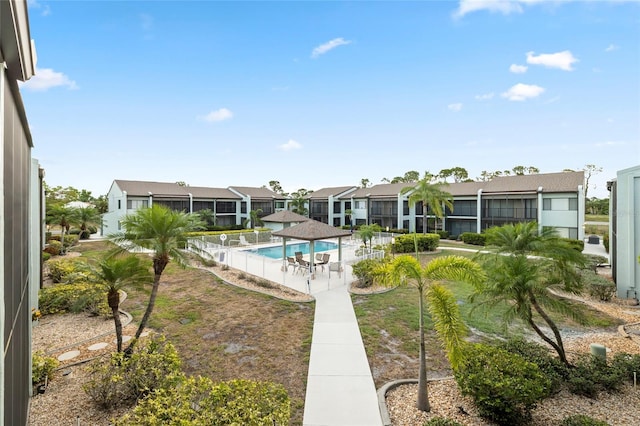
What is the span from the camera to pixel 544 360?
7.82 meters

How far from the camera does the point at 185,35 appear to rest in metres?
17.6

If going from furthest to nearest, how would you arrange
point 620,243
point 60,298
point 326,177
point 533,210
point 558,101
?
point 326,177 < point 533,210 < point 558,101 < point 620,243 < point 60,298

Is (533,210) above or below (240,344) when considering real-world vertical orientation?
above

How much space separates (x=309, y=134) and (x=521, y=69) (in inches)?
1042

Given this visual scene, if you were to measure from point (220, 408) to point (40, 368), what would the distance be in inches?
206

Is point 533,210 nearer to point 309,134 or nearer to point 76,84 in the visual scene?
point 309,134

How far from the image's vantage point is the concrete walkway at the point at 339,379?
629 cm

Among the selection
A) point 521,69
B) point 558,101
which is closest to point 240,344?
point 521,69

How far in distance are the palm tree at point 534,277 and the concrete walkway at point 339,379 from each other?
11.9ft

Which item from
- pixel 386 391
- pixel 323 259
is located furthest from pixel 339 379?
pixel 323 259

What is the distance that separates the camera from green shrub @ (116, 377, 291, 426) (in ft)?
15.9

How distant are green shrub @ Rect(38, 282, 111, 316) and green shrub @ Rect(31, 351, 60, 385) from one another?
4.95m

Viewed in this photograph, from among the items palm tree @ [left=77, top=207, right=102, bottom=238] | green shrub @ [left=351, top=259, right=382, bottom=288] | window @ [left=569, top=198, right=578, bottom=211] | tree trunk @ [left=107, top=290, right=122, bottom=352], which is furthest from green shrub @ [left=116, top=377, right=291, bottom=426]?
window @ [left=569, top=198, right=578, bottom=211]

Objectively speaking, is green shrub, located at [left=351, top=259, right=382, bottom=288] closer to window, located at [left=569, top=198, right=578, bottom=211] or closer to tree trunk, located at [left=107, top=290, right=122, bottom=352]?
tree trunk, located at [left=107, top=290, right=122, bottom=352]
